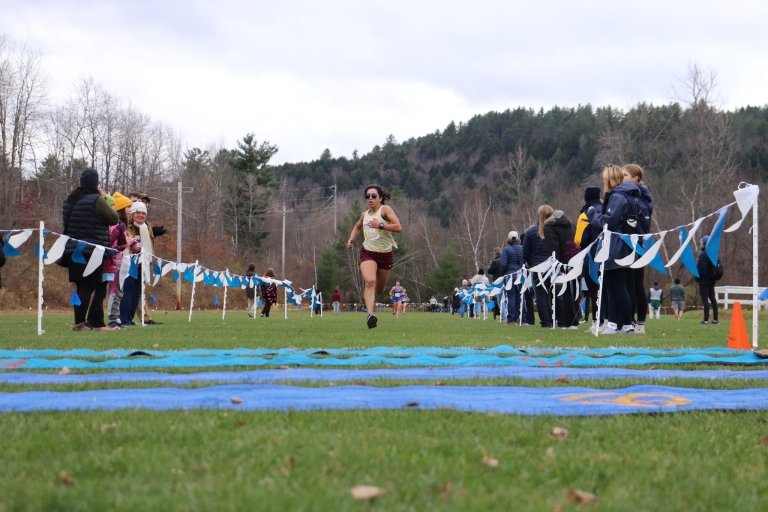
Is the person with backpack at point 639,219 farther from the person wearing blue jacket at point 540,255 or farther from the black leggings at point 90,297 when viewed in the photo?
the black leggings at point 90,297

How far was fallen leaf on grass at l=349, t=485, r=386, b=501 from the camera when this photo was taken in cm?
244

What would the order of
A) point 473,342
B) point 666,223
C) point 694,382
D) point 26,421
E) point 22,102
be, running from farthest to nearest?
→ point 666,223 < point 22,102 < point 473,342 < point 694,382 < point 26,421

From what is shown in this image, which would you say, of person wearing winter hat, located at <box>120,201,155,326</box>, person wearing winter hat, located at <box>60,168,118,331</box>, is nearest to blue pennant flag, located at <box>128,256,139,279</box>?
person wearing winter hat, located at <box>120,201,155,326</box>

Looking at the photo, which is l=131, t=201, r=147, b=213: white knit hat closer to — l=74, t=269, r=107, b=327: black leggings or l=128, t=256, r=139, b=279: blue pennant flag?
l=128, t=256, r=139, b=279: blue pennant flag

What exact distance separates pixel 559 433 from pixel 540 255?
12587mm

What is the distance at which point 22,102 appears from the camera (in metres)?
49.2

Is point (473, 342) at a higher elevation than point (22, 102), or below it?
below

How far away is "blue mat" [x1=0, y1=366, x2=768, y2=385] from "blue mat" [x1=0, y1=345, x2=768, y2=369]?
496 millimetres

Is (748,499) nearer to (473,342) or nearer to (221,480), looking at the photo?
(221,480)

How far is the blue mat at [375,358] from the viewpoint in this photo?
6418 mm

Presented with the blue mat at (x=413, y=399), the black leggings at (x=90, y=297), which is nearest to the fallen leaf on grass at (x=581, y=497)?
the blue mat at (x=413, y=399)

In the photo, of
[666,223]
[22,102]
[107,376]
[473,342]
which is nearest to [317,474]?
[107,376]

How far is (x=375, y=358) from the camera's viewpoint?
7004 mm

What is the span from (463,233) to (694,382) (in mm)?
76535
